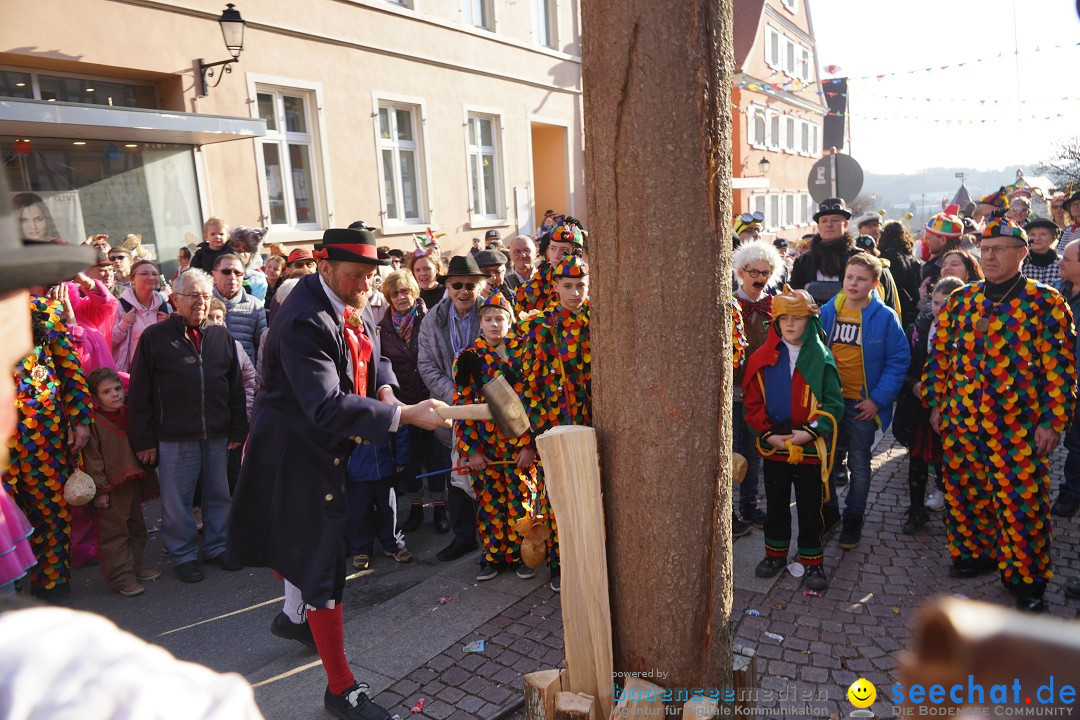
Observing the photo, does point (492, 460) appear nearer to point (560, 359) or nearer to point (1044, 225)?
point (560, 359)

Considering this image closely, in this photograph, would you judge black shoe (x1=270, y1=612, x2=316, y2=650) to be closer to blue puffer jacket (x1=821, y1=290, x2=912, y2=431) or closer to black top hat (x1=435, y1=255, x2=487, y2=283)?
black top hat (x1=435, y1=255, x2=487, y2=283)

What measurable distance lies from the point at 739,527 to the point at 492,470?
69.6 inches

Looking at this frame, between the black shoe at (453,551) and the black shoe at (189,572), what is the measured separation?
154 centimetres

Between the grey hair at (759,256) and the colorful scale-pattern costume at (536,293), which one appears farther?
the colorful scale-pattern costume at (536,293)

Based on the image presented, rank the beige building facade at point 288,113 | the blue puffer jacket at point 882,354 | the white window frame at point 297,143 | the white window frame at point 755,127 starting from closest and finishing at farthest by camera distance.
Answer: the blue puffer jacket at point 882,354 < the beige building facade at point 288,113 < the white window frame at point 297,143 < the white window frame at point 755,127

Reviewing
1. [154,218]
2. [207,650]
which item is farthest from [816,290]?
[154,218]

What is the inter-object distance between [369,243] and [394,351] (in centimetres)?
254

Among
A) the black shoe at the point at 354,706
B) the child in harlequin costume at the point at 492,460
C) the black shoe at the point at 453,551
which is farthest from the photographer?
the black shoe at the point at 453,551

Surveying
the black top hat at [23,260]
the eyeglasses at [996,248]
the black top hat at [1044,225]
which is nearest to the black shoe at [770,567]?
the eyeglasses at [996,248]

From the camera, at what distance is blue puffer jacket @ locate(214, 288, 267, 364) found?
573cm

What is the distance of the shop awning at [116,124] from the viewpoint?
7.51 m

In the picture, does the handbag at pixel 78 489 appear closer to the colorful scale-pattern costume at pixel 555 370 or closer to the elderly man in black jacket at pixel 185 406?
the elderly man in black jacket at pixel 185 406

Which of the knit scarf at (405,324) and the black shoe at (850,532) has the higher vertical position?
the knit scarf at (405,324)

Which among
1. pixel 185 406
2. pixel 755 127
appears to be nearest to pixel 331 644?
pixel 185 406
